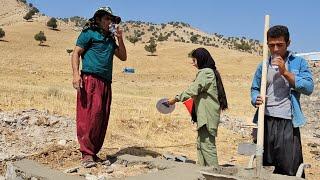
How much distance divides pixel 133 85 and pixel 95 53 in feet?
66.3

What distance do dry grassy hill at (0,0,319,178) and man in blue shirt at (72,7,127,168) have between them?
1.16 meters

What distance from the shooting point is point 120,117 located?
11.4 m

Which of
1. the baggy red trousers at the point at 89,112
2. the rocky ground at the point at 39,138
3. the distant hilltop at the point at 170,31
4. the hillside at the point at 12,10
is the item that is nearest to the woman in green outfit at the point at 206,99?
the rocky ground at the point at 39,138

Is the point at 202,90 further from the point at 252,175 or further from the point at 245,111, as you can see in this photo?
the point at 245,111

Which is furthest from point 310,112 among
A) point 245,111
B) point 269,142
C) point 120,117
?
point 269,142

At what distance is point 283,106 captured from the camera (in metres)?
4.28

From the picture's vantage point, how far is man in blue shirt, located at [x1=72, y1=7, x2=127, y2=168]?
6.18m

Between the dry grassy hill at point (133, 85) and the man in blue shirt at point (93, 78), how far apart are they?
3.80ft

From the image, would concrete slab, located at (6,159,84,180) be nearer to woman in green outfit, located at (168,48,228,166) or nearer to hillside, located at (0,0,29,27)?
woman in green outfit, located at (168,48,228,166)

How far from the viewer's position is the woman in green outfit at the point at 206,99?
5602mm

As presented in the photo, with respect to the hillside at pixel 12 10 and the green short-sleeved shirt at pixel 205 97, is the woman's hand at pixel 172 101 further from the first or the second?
the hillside at pixel 12 10

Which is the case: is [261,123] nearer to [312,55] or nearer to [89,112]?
[312,55]

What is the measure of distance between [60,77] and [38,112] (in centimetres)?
1840

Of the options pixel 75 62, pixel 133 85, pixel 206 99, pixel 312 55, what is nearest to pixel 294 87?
pixel 312 55
